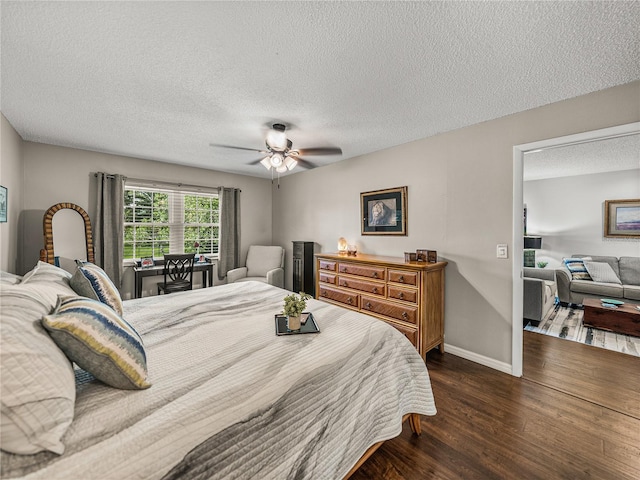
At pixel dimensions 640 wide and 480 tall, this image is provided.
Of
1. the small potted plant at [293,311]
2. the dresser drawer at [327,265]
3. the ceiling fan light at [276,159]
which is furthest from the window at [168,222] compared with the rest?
the small potted plant at [293,311]

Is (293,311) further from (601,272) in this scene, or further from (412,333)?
(601,272)

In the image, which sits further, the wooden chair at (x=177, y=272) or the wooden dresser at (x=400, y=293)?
the wooden chair at (x=177, y=272)

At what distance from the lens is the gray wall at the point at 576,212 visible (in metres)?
5.03

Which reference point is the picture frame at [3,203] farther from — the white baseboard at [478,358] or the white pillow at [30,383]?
the white baseboard at [478,358]

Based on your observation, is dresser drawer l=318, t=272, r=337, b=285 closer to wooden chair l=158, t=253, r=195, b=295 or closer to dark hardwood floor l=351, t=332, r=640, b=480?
dark hardwood floor l=351, t=332, r=640, b=480

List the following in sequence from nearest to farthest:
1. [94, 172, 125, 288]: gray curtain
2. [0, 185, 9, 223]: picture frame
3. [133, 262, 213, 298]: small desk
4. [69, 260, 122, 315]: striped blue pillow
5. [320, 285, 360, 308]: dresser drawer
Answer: [69, 260, 122, 315]: striped blue pillow → [0, 185, 9, 223]: picture frame → [320, 285, 360, 308]: dresser drawer → [94, 172, 125, 288]: gray curtain → [133, 262, 213, 298]: small desk

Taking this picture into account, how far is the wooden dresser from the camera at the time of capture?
2.78m

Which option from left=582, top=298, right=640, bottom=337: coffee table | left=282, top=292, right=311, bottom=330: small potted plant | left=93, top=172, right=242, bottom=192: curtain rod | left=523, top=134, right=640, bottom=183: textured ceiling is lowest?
left=582, top=298, right=640, bottom=337: coffee table

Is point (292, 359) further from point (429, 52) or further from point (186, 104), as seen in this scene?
point (186, 104)

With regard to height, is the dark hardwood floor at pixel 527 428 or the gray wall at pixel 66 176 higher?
the gray wall at pixel 66 176

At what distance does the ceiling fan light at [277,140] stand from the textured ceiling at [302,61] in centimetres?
13

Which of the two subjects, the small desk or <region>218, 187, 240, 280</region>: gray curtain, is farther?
<region>218, 187, 240, 280</region>: gray curtain

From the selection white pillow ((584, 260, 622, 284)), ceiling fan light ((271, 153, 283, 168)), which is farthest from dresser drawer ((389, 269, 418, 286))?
white pillow ((584, 260, 622, 284))

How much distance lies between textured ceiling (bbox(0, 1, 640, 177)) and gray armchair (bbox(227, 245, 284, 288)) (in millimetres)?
2668
